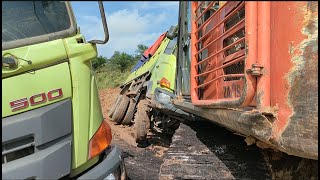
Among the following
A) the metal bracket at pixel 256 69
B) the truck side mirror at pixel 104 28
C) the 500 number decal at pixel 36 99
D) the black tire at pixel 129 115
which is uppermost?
Answer: the truck side mirror at pixel 104 28

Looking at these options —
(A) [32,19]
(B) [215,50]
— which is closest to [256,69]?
(B) [215,50]

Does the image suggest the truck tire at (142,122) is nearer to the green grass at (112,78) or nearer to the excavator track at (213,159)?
the excavator track at (213,159)

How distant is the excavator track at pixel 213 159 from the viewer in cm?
360

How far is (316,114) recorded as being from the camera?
206 cm

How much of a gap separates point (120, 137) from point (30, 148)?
5.96m

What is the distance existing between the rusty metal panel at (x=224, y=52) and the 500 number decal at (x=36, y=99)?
3.30 feet

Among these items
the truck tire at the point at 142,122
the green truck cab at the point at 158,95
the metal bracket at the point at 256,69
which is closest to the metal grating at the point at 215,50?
the metal bracket at the point at 256,69

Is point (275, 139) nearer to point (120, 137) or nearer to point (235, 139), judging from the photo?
point (235, 139)

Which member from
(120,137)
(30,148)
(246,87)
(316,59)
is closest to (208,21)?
(246,87)

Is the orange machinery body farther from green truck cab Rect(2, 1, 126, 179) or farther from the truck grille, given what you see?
the truck grille

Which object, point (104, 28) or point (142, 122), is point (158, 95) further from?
point (104, 28)

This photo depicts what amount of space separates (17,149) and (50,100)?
0.35 meters

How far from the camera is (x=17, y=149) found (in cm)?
266

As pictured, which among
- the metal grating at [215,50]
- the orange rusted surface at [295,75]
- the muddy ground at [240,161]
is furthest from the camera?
the muddy ground at [240,161]
